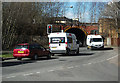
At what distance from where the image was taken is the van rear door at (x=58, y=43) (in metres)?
25.5

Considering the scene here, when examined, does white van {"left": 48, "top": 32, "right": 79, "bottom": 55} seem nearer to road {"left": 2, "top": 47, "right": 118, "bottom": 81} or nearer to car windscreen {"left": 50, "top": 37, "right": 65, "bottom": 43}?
car windscreen {"left": 50, "top": 37, "right": 65, "bottom": 43}

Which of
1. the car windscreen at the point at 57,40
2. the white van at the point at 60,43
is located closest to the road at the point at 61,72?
the white van at the point at 60,43

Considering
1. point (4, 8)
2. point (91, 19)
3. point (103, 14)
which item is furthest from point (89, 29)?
point (4, 8)

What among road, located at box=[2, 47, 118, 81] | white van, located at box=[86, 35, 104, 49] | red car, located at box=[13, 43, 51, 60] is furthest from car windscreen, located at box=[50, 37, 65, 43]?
white van, located at box=[86, 35, 104, 49]

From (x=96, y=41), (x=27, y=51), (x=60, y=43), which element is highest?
(x=96, y=41)

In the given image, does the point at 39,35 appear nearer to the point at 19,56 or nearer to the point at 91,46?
the point at 91,46

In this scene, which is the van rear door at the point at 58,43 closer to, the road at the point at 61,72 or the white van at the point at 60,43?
the white van at the point at 60,43

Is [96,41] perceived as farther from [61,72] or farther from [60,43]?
[61,72]

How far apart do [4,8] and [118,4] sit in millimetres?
24483

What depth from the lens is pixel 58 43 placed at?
83.8 feet

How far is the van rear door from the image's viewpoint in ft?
83.5

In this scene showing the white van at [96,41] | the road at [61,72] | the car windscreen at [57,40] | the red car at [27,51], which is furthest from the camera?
the white van at [96,41]

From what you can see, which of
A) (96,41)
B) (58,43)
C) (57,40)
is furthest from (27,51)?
(96,41)

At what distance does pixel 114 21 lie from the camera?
5366 centimetres
